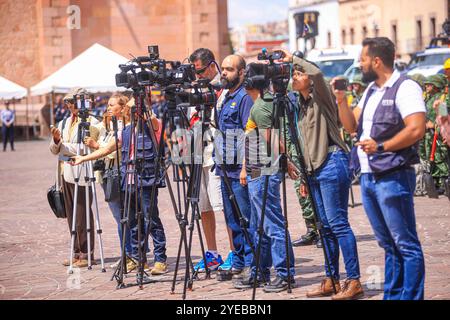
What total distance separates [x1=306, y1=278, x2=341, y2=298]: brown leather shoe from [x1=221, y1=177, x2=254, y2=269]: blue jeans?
0.88m

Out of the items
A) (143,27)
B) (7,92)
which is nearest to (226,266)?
(7,92)

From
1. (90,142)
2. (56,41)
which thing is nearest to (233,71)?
(90,142)

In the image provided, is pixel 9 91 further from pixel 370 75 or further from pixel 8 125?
pixel 370 75

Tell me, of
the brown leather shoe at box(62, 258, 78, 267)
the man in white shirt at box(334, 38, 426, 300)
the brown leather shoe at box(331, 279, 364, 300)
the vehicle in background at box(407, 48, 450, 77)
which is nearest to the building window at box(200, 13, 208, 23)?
the vehicle in background at box(407, 48, 450, 77)

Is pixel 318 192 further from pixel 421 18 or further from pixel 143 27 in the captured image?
pixel 421 18

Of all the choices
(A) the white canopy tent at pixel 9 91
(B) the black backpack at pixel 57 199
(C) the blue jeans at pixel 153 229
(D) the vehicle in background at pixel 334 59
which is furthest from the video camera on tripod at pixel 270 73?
(D) the vehicle in background at pixel 334 59

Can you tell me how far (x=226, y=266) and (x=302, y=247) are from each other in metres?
2.13

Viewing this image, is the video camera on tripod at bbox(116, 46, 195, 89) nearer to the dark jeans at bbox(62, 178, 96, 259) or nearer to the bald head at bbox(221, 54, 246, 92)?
the bald head at bbox(221, 54, 246, 92)

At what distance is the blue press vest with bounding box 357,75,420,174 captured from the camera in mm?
7625

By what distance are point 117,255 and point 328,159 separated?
402 centimetres

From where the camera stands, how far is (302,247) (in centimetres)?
1220

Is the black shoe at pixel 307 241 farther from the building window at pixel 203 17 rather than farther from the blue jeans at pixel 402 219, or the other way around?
the building window at pixel 203 17

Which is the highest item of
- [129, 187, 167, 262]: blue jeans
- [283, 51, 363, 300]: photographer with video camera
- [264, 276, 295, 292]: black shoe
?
[283, 51, 363, 300]: photographer with video camera

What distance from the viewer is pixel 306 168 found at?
8859 mm
